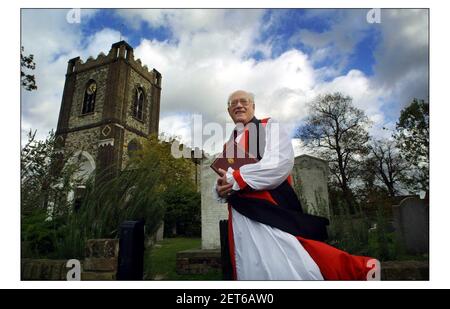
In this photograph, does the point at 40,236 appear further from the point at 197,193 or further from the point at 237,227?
the point at 197,193

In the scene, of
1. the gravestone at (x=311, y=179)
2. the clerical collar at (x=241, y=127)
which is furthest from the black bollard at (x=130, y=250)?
the gravestone at (x=311, y=179)

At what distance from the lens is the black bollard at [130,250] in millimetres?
1909

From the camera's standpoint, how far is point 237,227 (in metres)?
1.93

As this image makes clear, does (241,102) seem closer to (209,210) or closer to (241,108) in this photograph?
(241,108)

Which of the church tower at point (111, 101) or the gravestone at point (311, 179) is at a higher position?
the church tower at point (111, 101)

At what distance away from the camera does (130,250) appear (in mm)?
1918

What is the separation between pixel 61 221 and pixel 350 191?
5.17 metres

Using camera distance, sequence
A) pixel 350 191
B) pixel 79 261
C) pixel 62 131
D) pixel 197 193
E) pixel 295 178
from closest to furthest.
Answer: pixel 79 261, pixel 295 178, pixel 350 191, pixel 197 193, pixel 62 131

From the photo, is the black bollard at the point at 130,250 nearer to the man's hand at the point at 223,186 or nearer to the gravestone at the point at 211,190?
the man's hand at the point at 223,186

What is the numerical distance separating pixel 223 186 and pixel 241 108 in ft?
2.13

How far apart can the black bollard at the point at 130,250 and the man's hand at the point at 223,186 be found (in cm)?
63

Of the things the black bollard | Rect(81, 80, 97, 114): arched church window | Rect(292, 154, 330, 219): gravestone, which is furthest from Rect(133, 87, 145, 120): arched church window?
the black bollard

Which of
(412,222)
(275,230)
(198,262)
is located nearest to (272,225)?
(275,230)
